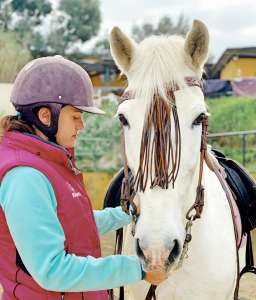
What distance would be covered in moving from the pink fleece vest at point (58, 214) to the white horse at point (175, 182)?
22cm

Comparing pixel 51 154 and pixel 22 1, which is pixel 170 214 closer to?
pixel 51 154

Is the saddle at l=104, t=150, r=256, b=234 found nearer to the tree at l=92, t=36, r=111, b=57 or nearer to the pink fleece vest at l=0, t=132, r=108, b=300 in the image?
the pink fleece vest at l=0, t=132, r=108, b=300

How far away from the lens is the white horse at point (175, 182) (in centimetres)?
187

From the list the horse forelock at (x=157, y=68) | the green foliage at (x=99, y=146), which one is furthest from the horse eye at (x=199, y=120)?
the green foliage at (x=99, y=146)

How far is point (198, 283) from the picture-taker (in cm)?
254

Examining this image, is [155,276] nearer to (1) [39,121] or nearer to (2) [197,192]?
(2) [197,192]

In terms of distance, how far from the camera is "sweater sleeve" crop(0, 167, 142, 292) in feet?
5.46

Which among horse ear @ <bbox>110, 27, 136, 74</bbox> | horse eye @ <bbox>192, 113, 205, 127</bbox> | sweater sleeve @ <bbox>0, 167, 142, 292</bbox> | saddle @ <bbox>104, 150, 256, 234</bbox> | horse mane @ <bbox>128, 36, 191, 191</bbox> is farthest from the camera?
saddle @ <bbox>104, 150, 256, 234</bbox>

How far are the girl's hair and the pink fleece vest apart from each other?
0.12ft

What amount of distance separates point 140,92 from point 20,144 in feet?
1.80

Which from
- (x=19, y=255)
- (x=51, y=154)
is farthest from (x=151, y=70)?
(x=19, y=255)

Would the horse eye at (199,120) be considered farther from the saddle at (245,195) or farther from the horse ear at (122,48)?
the saddle at (245,195)

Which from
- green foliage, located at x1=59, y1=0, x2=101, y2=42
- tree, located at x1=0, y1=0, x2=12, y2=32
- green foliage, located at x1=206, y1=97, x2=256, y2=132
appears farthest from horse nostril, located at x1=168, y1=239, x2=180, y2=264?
green foliage, located at x1=59, y1=0, x2=101, y2=42

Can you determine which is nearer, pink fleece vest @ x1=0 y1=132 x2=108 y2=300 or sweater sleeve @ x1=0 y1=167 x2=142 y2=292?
sweater sleeve @ x1=0 y1=167 x2=142 y2=292
